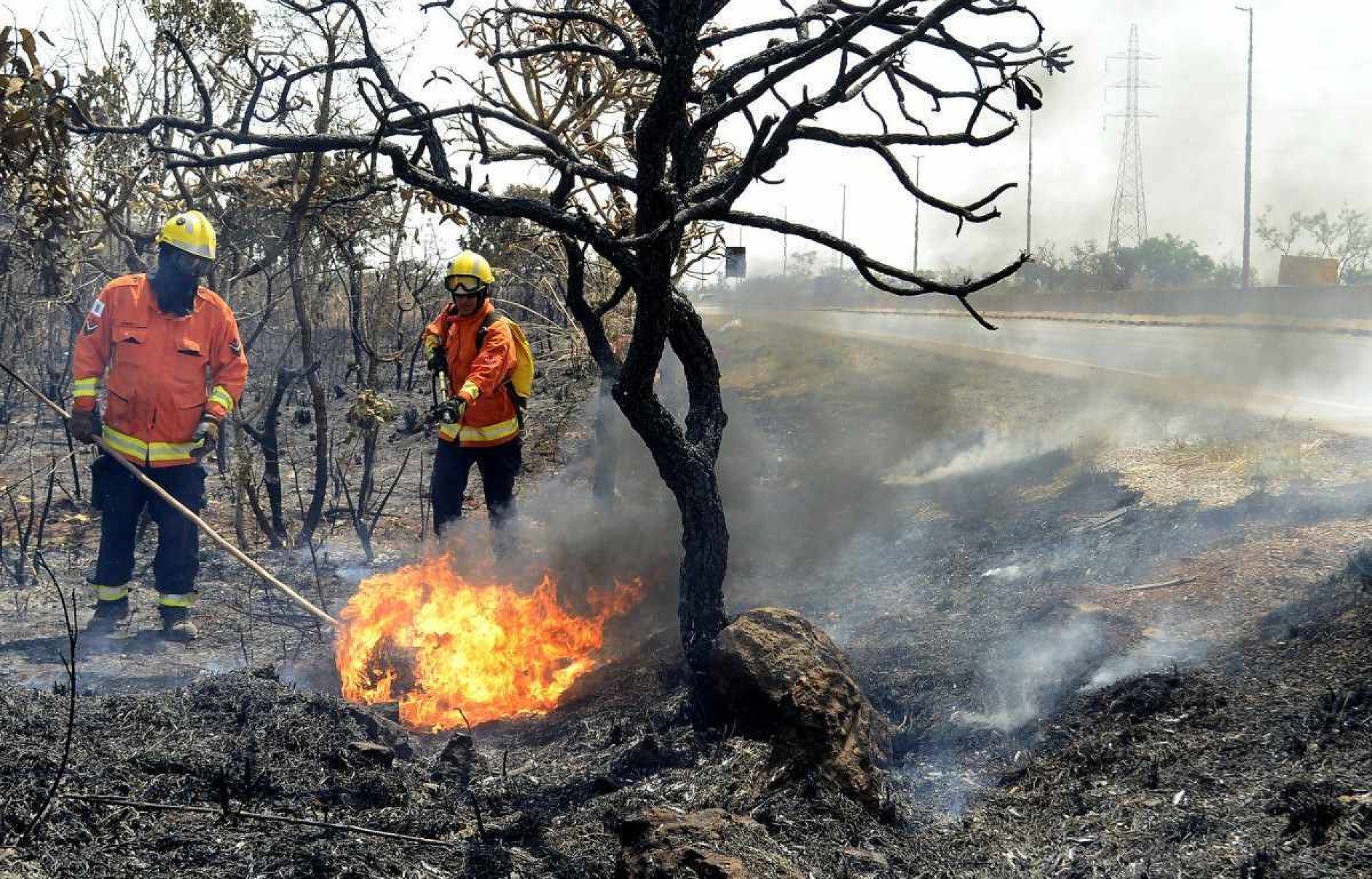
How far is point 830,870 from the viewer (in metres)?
3.69

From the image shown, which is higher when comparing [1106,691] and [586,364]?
[586,364]

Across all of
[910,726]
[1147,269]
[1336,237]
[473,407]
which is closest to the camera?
[910,726]

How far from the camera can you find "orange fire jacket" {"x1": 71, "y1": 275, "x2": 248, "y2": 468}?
6465 millimetres

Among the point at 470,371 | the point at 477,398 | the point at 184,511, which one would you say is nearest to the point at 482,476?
the point at 477,398

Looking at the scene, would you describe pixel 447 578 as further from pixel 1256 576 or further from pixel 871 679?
pixel 1256 576

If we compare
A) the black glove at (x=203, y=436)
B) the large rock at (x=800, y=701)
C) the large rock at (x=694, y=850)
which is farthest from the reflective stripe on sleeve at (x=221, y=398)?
the large rock at (x=694, y=850)

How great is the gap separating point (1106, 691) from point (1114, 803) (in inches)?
37.1

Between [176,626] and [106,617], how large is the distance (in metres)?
0.40

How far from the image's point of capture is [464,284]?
7082 mm

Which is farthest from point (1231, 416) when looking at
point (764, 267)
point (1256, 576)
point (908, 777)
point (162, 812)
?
point (764, 267)

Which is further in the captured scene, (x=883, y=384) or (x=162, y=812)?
(x=883, y=384)

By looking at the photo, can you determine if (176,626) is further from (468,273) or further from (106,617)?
(468,273)

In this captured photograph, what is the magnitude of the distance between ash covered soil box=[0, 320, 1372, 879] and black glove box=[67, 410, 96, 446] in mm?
1248

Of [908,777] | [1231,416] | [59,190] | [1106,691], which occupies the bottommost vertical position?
[908,777]
